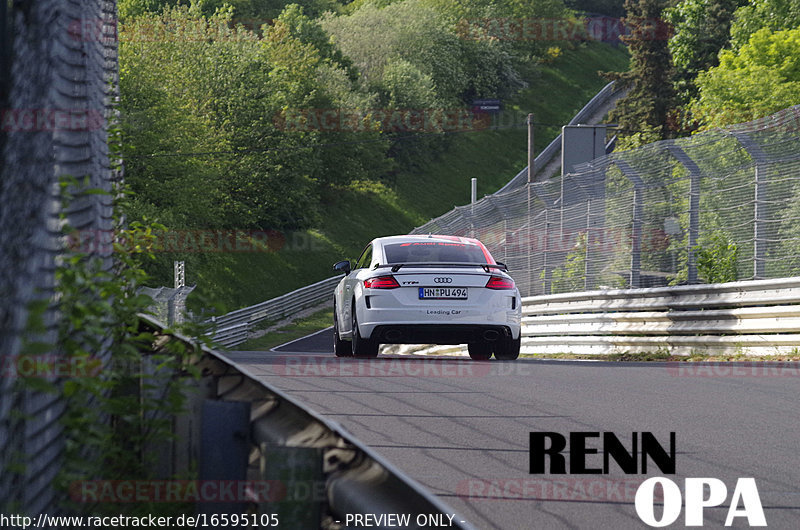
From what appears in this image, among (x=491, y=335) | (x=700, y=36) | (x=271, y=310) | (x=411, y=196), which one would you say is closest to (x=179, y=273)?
(x=271, y=310)

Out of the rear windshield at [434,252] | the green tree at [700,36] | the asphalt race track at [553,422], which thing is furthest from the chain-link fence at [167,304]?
the green tree at [700,36]

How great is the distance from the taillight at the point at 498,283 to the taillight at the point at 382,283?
1126mm

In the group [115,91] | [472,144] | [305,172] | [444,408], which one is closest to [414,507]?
[115,91]

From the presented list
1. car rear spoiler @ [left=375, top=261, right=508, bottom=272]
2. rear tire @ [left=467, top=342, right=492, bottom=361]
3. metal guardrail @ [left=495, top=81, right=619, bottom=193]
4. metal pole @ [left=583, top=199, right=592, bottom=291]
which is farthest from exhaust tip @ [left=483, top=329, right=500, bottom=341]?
metal guardrail @ [left=495, top=81, right=619, bottom=193]

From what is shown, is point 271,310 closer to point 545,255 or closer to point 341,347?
point 545,255

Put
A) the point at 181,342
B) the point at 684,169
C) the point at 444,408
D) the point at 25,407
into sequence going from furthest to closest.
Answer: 1. the point at 684,169
2. the point at 444,408
3. the point at 181,342
4. the point at 25,407

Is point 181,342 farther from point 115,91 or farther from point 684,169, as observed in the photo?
point 684,169

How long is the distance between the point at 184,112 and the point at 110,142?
49.6 metres

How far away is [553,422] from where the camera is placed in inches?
329

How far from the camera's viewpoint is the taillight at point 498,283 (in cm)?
1359

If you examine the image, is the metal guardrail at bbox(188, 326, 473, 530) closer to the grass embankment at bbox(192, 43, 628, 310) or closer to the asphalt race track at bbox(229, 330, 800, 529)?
the asphalt race track at bbox(229, 330, 800, 529)

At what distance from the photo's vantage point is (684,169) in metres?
16.9

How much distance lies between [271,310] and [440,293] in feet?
120

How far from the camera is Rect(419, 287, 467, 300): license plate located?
44.1 feet
